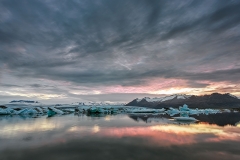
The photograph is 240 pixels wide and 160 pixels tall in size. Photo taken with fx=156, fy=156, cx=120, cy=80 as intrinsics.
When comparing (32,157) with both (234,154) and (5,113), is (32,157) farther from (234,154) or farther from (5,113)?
(5,113)

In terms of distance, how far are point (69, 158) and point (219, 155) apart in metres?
8.73

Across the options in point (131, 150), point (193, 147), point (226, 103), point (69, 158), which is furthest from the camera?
point (226, 103)

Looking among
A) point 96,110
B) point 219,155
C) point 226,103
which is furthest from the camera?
point 226,103

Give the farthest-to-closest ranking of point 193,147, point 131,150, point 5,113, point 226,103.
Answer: point 226,103 < point 5,113 < point 193,147 < point 131,150

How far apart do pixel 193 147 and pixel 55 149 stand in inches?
371

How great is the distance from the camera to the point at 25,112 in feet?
155

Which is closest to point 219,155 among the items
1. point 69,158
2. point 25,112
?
point 69,158

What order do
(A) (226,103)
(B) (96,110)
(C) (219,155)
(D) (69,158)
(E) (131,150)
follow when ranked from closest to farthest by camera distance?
(D) (69,158) → (C) (219,155) → (E) (131,150) → (B) (96,110) → (A) (226,103)

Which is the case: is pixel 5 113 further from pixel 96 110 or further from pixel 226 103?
pixel 226 103

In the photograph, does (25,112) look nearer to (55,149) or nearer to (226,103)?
(55,149)

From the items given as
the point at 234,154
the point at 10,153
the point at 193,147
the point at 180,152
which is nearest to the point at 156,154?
the point at 180,152

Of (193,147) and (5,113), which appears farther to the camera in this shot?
(5,113)

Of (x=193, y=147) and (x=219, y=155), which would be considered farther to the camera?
(x=193, y=147)

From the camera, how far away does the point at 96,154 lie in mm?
9375
